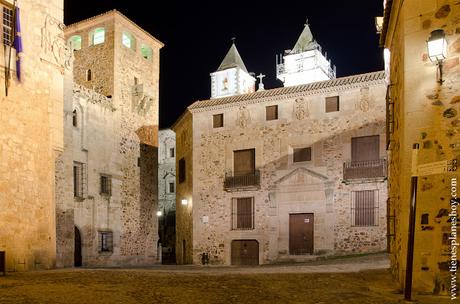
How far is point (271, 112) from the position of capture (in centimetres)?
2475

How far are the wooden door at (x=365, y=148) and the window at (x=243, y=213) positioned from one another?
574cm

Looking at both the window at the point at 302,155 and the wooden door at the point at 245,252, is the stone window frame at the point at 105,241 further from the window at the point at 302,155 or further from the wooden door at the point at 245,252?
the window at the point at 302,155

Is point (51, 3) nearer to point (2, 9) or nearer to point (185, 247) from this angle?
point (2, 9)

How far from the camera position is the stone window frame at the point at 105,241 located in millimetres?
26219

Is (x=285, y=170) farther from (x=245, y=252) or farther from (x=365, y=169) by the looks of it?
(x=245, y=252)

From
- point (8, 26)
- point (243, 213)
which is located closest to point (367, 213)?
point (243, 213)

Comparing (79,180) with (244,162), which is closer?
(79,180)

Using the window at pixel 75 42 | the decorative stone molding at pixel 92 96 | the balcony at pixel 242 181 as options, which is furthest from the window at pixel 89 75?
the balcony at pixel 242 181

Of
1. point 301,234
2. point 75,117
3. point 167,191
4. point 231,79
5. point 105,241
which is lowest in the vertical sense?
point 105,241

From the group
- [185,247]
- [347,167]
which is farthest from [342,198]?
[185,247]

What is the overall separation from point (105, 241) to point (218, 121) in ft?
30.6

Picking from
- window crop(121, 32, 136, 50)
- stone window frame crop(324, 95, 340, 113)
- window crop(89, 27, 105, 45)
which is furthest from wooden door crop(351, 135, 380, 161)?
window crop(89, 27, 105, 45)

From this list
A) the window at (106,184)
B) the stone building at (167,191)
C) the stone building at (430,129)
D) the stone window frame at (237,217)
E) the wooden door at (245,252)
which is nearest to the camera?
the stone building at (430,129)

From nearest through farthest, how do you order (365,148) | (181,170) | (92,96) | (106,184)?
(365,148)
(92,96)
(106,184)
(181,170)
